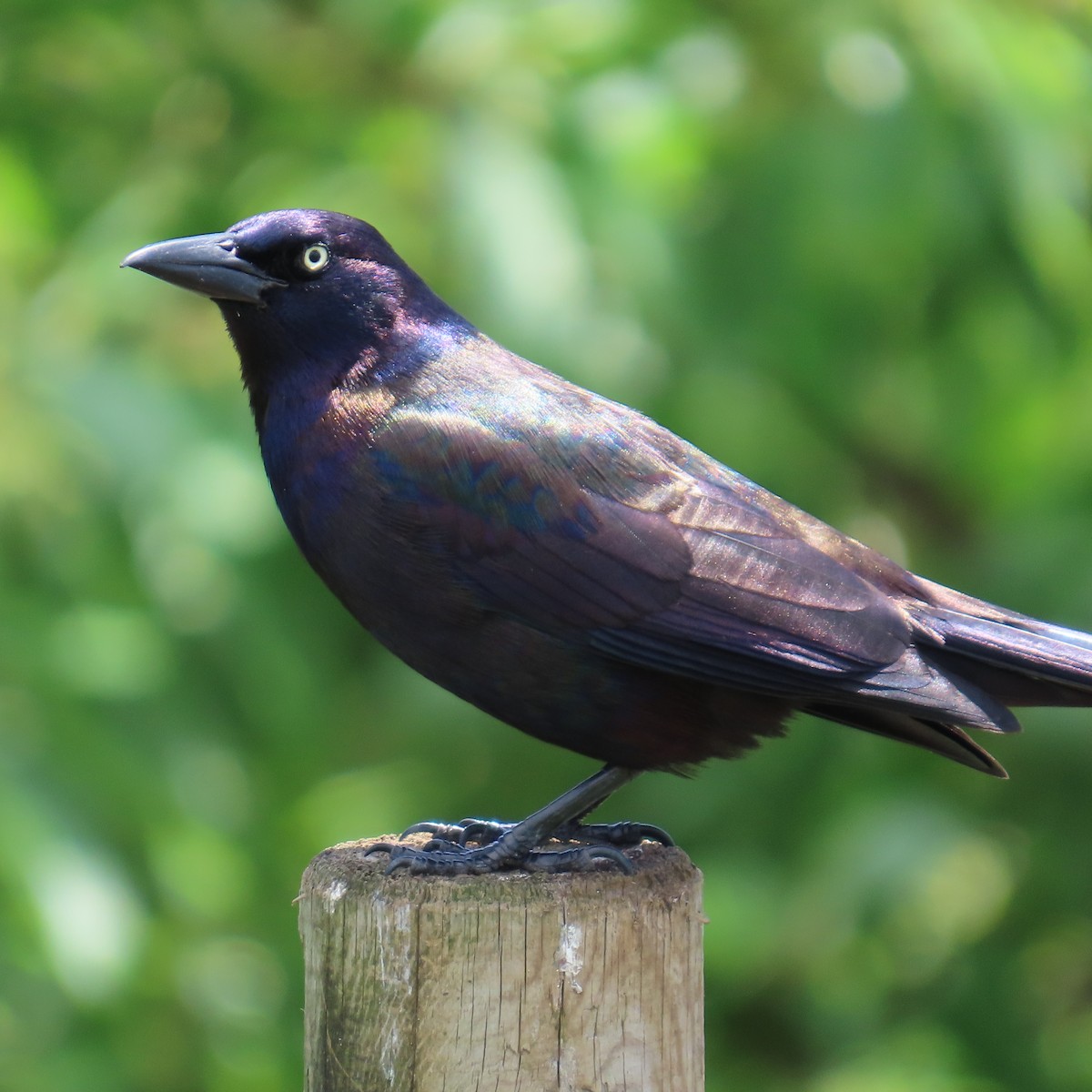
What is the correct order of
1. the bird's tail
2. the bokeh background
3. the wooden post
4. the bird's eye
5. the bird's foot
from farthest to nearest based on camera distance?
the bokeh background < the bird's eye < the bird's tail < the bird's foot < the wooden post

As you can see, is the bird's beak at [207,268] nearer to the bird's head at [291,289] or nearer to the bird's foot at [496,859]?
the bird's head at [291,289]

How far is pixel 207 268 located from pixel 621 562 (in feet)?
3.66

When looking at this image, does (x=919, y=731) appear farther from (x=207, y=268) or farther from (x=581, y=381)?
(x=207, y=268)

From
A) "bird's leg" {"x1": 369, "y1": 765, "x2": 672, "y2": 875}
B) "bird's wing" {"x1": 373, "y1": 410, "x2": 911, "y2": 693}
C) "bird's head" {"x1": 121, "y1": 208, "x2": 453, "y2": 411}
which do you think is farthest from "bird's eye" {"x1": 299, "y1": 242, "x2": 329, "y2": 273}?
"bird's leg" {"x1": 369, "y1": 765, "x2": 672, "y2": 875}

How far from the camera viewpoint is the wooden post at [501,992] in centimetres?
284

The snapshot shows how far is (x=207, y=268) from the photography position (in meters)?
3.77

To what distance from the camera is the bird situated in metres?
3.48

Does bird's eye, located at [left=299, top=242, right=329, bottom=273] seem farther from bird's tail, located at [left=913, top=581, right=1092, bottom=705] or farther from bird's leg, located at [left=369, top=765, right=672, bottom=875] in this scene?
bird's tail, located at [left=913, top=581, right=1092, bottom=705]

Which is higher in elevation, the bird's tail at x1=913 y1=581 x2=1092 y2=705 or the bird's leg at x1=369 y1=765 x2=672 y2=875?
the bird's tail at x1=913 y1=581 x2=1092 y2=705

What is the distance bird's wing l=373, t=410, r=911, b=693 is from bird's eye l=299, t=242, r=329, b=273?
49 cm

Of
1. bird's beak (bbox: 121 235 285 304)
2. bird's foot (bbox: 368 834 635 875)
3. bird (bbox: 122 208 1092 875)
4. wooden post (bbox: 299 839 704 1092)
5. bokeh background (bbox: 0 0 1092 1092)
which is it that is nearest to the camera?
wooden post (bbox: 299 839 704 1092)

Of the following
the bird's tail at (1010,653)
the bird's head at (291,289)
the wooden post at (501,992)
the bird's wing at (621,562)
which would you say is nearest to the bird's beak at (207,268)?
the bird's head at (291,289)

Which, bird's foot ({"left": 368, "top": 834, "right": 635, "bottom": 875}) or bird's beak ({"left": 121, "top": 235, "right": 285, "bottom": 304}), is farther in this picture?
bird's beak ({"left": 121, "top": 235, "right": 285, "bottom": 304})

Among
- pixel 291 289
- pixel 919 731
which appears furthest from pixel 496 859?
pixel 291 289
